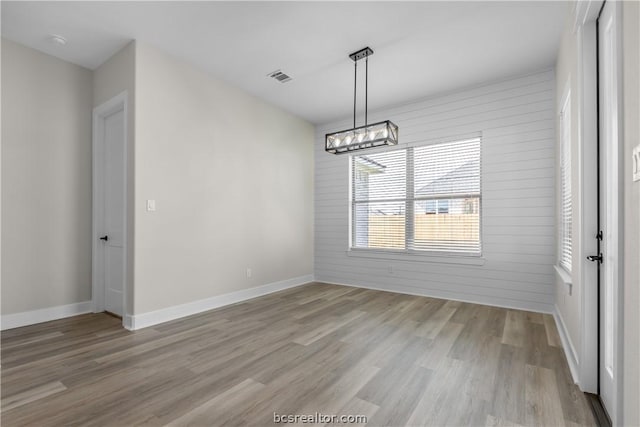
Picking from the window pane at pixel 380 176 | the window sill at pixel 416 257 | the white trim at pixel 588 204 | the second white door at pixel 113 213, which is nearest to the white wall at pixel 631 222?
the white trim at pixel 588 204

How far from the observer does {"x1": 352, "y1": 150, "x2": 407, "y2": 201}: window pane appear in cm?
503

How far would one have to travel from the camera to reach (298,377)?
2225 mm

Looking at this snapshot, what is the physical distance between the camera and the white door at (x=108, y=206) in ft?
12.1

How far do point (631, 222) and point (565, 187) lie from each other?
2274 mm

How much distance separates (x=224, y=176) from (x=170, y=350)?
90.8 inches

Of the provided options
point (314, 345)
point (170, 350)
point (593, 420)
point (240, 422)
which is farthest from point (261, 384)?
point (593, 420)

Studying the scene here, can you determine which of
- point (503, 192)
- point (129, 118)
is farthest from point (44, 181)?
point (503, 192)

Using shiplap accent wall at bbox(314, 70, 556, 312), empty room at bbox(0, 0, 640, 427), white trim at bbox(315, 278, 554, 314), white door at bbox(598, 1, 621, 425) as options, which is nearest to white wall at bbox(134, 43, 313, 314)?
empty room at bbox(0, 0, 640, 427)

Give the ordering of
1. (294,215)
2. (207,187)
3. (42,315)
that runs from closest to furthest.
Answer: (42,315) → (207,187) → (294,215)

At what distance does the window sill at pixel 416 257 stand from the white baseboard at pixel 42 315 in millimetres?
3847

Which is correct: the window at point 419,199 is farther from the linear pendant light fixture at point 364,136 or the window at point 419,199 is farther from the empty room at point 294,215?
the linear pendant light fixture at point 364,136

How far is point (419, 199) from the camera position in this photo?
479 cm

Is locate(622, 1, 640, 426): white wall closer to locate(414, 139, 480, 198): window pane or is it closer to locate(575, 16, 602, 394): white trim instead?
locate(575, 16, 602, 394): white trim

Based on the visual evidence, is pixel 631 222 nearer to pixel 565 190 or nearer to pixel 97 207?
pixel 565 190
